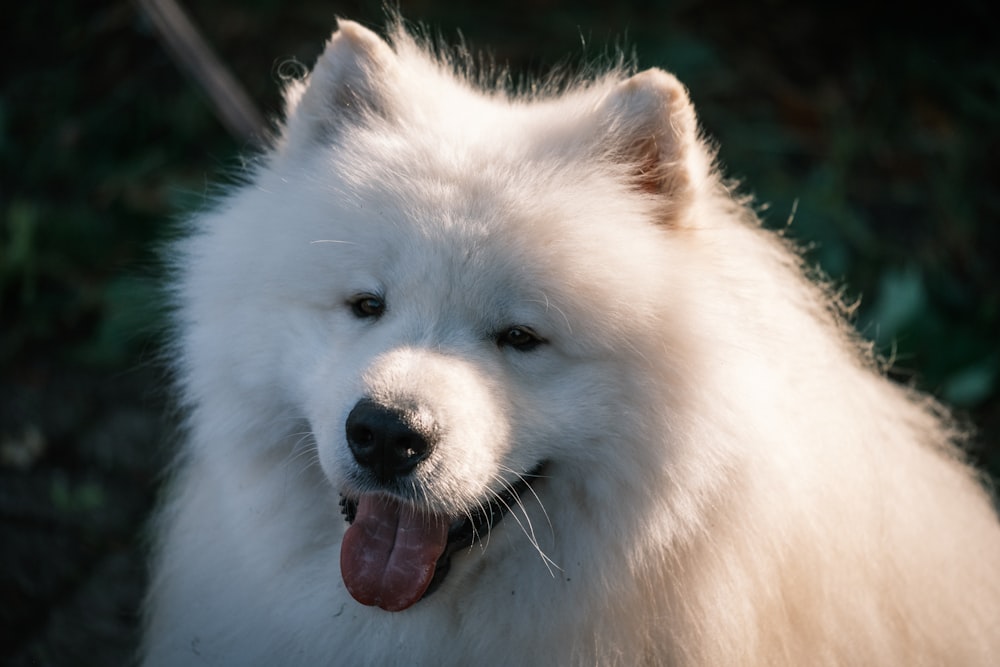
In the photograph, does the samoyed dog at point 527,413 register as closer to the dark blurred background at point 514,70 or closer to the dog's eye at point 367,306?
the dog's eye at point 367,306

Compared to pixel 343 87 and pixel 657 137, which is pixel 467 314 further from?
pixel 343 87

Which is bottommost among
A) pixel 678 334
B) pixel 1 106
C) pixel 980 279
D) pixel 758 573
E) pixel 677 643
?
pixel 1 106

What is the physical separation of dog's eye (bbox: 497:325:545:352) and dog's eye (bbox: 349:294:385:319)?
0.33 metres

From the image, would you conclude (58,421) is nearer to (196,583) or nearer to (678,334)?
(196,583)

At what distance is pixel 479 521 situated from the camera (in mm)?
2598

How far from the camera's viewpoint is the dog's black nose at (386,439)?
2318 millimetres

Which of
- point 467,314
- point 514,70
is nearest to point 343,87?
point 467,314

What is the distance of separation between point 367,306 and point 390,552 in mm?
666

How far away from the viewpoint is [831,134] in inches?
270

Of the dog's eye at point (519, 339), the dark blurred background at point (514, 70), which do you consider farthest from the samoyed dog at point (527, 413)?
the dark blurred background at point (514, 70)

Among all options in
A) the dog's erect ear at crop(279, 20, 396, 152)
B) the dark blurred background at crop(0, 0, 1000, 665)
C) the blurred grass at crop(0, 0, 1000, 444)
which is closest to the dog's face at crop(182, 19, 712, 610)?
the dog's erect ear at crop(279, 20, 396, 152)

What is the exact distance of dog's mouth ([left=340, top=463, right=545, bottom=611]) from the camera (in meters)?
2.55

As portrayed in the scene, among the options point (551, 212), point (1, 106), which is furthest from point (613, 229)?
point (1, 106)

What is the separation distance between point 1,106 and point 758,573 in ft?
19.4
